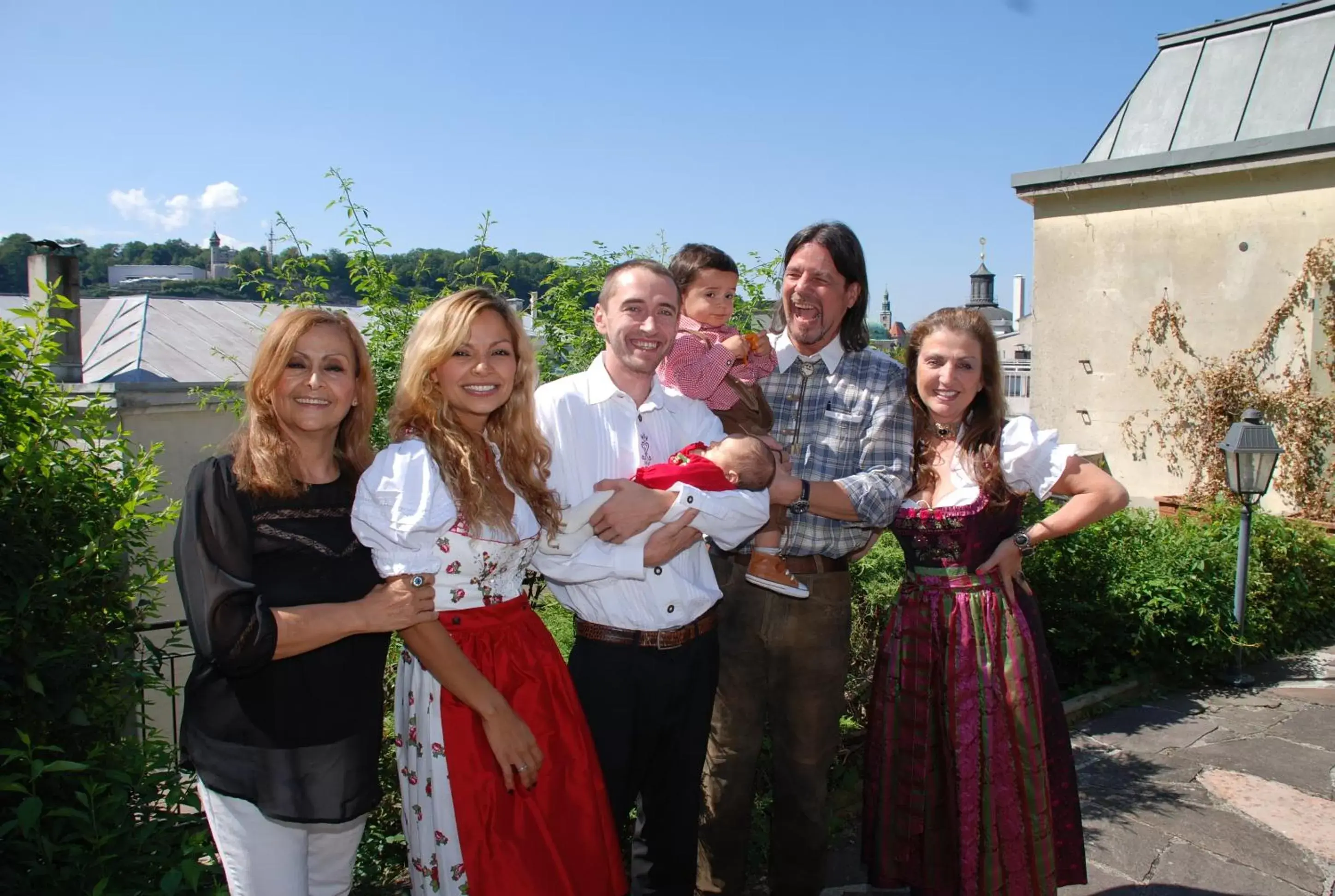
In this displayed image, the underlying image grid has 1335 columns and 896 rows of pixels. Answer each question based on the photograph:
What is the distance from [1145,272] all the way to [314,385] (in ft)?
37.8

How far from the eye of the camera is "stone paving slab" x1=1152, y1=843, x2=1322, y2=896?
329 cm

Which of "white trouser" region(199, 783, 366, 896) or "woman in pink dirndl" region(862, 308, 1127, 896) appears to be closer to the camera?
"white trouser" region(199, 783, 366, 896)

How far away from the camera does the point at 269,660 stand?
186 centimetres

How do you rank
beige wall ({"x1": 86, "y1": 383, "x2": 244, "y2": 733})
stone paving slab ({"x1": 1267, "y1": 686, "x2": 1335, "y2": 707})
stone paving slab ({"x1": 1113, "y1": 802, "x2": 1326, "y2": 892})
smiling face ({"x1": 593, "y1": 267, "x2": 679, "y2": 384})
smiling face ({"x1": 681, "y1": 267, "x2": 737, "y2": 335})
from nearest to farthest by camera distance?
smiling face ({"x1": 593, "y1": 267, "x2": 679, "y2": 384}), smiling face ({"x1": 681, "y1": 267, "x2": 737, "y2": 335}), stone paving slab ({"x1": 1113, "y1": 802, "x2": 1326, "y2": 892}), stone paving slab ({"x1": 1267, "y1": 686, "x2": 1335, "y2": 707}), beige wall ({"x1": 86, "y1": 383, "x2": 244, "y2": 733})

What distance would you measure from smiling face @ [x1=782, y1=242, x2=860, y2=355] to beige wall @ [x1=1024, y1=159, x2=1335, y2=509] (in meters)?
9.43

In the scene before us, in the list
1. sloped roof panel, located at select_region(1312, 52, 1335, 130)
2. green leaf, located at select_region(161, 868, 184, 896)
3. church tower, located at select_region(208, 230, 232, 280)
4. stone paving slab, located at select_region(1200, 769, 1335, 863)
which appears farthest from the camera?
church tower, located at select_region(208, 230, 232, 280)

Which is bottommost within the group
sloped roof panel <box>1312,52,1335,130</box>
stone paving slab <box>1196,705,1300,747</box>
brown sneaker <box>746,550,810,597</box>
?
stone paving slab <box>1196,705,1300,747</box>

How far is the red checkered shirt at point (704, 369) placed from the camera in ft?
9.14

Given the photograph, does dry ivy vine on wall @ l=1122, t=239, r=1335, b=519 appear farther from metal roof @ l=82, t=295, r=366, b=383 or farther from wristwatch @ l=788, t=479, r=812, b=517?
metal roof @ l=82, t=295, r=366, b=383

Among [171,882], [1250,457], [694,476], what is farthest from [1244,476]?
[171,882]

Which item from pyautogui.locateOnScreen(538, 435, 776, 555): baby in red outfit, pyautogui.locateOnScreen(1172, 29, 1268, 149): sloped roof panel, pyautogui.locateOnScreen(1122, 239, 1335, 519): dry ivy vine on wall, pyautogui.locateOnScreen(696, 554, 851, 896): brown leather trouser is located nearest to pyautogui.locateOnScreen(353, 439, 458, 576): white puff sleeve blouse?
pyautogui.locateOnScreen(538, 435, 776, 555): baby in red outfit

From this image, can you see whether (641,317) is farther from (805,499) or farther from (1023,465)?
(1023,465)

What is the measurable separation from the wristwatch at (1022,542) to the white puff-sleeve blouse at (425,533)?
167 cm

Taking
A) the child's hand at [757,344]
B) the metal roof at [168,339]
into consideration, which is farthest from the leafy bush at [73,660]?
the metal roof at [168,339]
